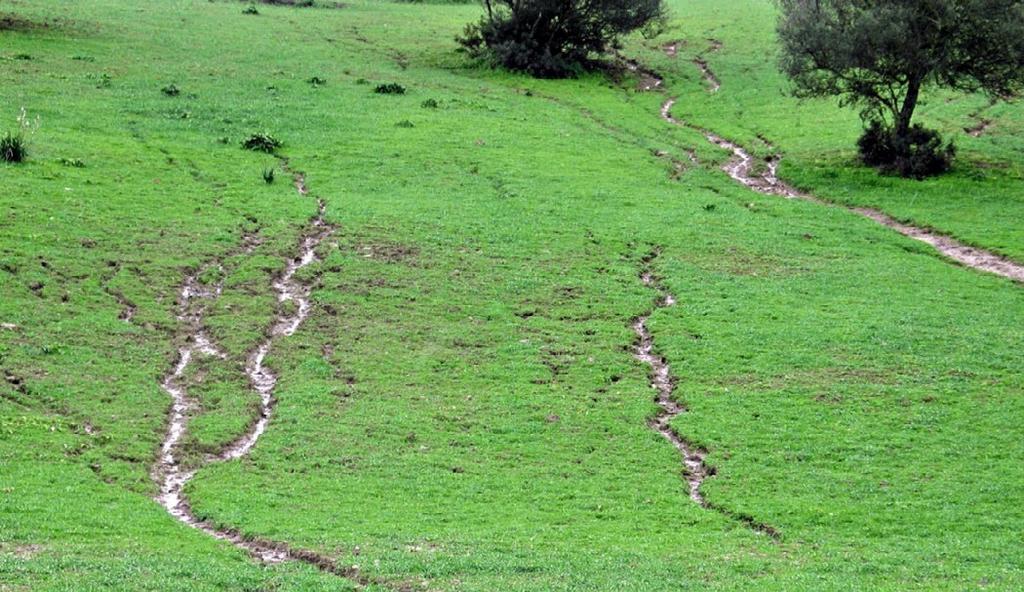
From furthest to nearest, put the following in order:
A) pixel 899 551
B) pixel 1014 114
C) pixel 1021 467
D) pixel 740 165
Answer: pixel 1014 114 < pixel 740 165 < pixel 1021 467 < pixel 899 551

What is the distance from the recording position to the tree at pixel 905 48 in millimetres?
44844

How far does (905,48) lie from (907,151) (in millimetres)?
4568

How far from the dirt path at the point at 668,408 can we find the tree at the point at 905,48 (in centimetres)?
1604

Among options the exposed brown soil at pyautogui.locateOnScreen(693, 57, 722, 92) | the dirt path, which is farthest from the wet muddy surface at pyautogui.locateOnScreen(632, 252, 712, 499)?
the exposed brown soil at pyautogui.locateOnScreen(693, 57, 722, 92)

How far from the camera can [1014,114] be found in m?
57.1

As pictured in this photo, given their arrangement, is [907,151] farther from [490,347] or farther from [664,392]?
[490,347]

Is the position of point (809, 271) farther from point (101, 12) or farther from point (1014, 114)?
point (101, 12)

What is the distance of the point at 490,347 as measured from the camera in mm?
29906

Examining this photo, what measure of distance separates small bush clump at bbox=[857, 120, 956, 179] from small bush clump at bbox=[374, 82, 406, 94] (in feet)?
69.9

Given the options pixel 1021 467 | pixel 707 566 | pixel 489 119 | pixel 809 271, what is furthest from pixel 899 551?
pixel 489 119

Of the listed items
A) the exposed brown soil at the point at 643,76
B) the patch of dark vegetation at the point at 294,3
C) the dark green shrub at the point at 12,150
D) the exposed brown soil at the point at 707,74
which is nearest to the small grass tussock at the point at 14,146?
the dark green shrub at the point at 12,150

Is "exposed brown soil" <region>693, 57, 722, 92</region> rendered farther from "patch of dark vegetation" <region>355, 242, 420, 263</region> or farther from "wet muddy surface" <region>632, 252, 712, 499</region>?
"patch of dark vegetation" <region>355, 242, 420, 263</region>

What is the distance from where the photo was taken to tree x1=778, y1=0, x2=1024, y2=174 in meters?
44.8

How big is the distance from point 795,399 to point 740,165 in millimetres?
24401
